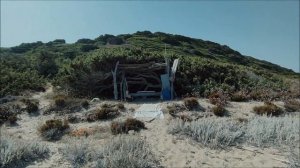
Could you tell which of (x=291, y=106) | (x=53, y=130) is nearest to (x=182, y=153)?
(x=53, y=130)

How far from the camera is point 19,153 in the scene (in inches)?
457

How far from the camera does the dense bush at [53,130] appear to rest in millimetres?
14156

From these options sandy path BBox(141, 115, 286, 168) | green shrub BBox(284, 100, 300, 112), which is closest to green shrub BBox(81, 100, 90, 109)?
sandy path BBox(141, 115, 286, 168)

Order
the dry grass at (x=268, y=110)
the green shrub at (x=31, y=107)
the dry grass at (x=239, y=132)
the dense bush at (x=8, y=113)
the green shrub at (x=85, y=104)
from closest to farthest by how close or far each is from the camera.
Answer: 1. the dry grass at (x=239, y=132)
2. the dry grass at (x=268, y=110)
3. the dense bush at (x=8, y=113)
4. the green shrub at (x=85, y=104)
5. the green shrub at (x=31, y=107)

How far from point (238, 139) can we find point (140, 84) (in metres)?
9.07

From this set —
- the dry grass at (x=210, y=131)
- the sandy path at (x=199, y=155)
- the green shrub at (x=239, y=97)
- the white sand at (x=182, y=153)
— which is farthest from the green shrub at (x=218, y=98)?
the sandy path at (x=199, y=155)

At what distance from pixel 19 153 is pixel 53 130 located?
8.92 ft

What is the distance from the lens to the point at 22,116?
17.7 m

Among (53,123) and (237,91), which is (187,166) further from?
(237,91)

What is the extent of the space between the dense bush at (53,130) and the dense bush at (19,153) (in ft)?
5.00

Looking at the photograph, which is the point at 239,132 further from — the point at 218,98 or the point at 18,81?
the point at 18,81

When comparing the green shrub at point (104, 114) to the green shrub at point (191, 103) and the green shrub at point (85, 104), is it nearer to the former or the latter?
the green shrub at point (85, 104)

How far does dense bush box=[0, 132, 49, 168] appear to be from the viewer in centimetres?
1129

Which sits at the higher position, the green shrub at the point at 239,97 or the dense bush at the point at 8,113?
the green shrub at the point at 239,97
